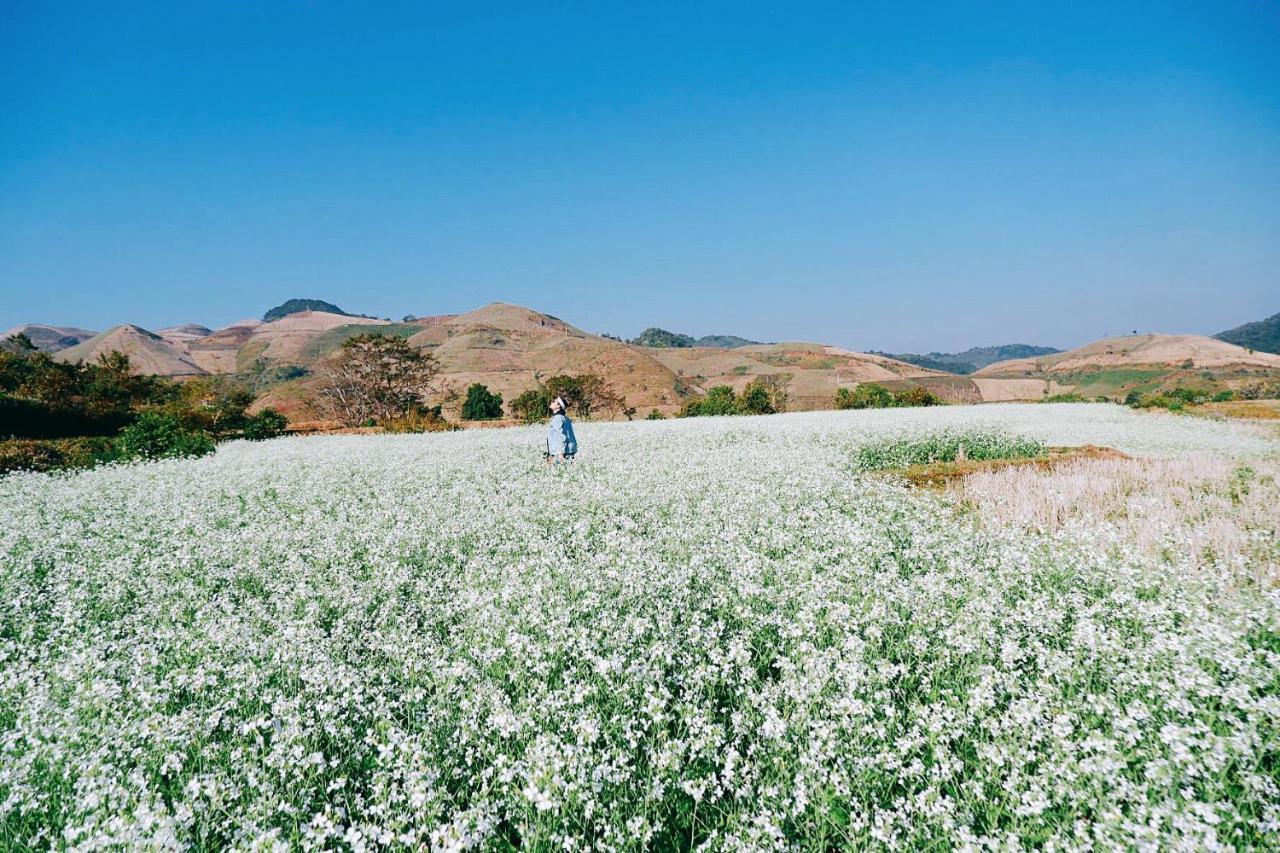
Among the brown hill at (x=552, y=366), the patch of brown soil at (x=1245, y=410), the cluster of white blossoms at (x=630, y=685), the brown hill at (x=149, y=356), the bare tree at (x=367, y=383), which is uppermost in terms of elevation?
the brown hill at (x=149, y=356)

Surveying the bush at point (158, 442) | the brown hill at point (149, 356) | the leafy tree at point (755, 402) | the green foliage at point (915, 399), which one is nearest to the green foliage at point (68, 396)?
the bush at point (158, 442)

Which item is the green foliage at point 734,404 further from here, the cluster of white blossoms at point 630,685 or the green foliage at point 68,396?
the green foliage at point 68,396

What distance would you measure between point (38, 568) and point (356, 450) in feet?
46.4

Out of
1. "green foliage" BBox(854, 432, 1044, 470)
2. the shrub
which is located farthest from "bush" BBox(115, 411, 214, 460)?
the shrub

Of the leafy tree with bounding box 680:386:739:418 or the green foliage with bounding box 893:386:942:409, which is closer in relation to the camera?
the green foliage with bounding box 893:386:942:409

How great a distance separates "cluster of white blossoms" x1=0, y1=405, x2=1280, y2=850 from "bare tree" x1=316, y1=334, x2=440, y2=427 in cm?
4286

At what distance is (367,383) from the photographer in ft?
166

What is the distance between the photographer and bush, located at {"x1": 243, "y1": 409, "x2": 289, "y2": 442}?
3181 centimetres

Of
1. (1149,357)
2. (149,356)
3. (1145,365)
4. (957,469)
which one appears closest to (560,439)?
(957,469)

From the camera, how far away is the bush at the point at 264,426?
104 ft

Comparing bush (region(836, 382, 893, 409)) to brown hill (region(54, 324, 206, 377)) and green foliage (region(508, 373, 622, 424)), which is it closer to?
green foliage (region(508, 373, 622, 424))

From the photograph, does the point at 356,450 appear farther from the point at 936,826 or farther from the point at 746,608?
the point at 936,826

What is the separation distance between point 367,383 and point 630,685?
174 ft

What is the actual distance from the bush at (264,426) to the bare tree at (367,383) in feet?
50.9
